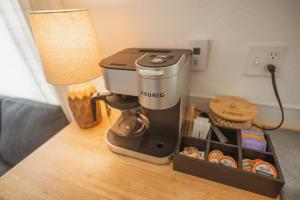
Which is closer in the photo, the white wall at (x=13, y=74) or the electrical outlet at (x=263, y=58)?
the electrical outlet at (x=263, y=58)

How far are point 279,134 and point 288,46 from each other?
315 millimetres

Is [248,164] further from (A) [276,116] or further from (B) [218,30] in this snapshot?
(B) [218,30]

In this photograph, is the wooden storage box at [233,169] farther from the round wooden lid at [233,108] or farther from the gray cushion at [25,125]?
the gray cushion at [25,125]

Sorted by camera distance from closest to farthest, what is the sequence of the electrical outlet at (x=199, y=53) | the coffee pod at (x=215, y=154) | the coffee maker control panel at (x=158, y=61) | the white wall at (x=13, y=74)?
1. the coffee maker control panel at (x=158, y=61)
2. the coffee pod at (x=215, y=154)
3. the electrical outlet at (x=199, y=53)
4. the white wall at (x=13, y=74)

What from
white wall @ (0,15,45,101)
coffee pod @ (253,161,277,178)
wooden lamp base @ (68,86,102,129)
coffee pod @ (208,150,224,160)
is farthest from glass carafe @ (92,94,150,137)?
white wall @ (0,15,45,101)

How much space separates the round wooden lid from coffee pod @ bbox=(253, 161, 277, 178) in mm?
153

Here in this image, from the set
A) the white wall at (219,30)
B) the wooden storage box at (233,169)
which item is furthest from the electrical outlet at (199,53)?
the wooden storage box at (233,169)

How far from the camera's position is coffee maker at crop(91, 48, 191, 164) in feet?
1.25

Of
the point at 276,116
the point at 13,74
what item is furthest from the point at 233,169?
the point at 13,74

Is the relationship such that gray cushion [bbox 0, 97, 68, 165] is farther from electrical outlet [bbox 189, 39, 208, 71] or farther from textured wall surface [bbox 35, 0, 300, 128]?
electrical outlet [bbox 189, 39, 208, 71]

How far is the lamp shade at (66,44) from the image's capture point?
517mm

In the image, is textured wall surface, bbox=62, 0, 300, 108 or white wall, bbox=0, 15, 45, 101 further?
white wall, bbox=0, 15, 45, 101

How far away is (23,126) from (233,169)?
1173 millimetres

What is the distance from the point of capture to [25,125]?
3.31ft
